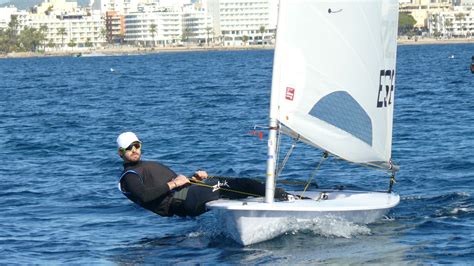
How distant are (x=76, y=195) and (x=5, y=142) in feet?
35.9

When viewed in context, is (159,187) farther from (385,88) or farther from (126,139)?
(385,88)

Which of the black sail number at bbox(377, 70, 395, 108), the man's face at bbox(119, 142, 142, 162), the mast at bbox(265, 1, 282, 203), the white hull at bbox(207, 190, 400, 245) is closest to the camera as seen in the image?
the white hull at bbox(207, 190, 400, 245)

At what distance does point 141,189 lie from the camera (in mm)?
13664

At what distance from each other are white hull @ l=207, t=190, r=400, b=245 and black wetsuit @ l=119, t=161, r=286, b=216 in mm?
226

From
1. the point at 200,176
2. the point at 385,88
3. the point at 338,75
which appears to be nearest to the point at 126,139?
the point at 200,176

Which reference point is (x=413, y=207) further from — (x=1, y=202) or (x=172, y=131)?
(x=172, y=131)

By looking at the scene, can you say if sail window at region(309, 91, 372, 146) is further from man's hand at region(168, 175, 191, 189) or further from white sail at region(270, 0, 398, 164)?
man's hand at region(168, 175, 191, 189)

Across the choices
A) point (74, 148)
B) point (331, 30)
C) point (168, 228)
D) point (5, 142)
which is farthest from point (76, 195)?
point (5, 142)

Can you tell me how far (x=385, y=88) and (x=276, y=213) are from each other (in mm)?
2891

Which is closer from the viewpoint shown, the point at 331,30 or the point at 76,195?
the point at 331,30

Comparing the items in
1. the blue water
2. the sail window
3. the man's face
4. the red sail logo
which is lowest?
the blue water

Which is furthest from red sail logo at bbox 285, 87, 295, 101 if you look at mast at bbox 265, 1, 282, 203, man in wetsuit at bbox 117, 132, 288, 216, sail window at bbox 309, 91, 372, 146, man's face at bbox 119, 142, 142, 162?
man's face at bbox 119, 142, 142, 162

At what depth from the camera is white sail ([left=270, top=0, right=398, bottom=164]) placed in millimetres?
13750

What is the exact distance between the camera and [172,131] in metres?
31.0
